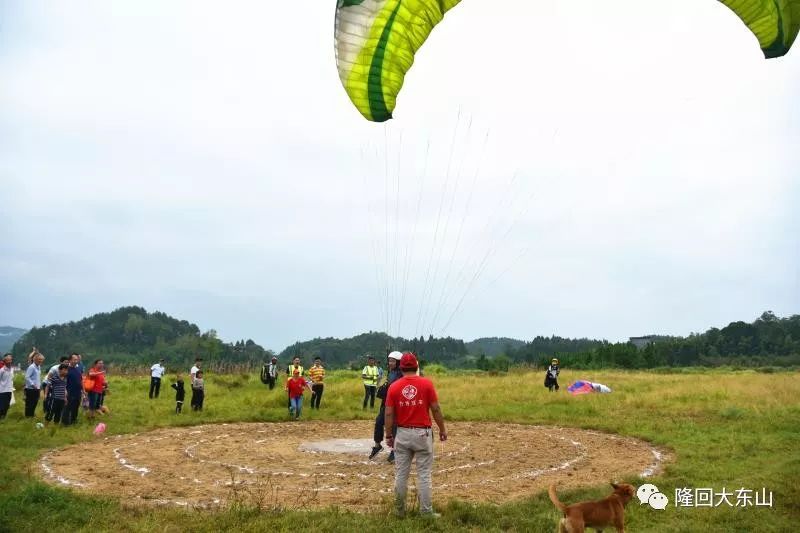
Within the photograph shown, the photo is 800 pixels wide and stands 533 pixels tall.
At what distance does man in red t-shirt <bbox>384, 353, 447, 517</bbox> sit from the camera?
263 inches

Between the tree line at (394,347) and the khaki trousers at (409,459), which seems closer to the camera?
the khaki trousers at (409,459)

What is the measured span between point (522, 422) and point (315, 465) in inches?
270

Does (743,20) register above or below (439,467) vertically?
above

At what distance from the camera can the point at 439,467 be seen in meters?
9.94

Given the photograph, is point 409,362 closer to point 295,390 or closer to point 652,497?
point 652,497

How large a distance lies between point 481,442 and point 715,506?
5.82m

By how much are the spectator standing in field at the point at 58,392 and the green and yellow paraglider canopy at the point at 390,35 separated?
968 cm

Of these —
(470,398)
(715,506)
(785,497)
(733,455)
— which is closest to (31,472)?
(715,506)

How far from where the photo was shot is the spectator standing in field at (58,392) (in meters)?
13.9

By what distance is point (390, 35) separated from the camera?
8.27 m

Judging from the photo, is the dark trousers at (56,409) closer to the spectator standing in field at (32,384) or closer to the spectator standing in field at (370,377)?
the spectator standing in field at (32,384)

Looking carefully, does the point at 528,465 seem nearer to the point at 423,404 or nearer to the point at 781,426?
the point at 423,404

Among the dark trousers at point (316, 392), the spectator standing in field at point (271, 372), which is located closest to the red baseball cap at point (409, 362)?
the dark trousers at point (316, 392)

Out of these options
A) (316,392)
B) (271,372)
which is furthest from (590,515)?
(271,372)
